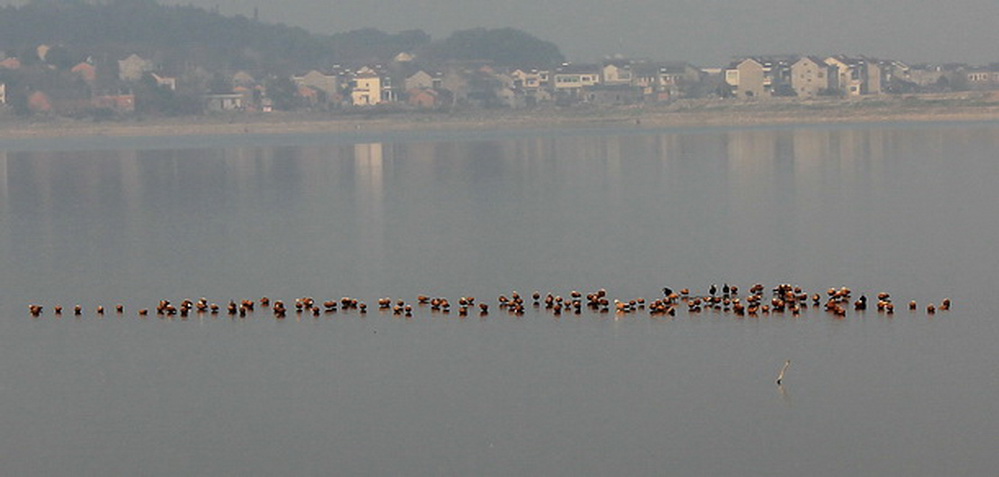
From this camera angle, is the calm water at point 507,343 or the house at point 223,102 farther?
the house at point 223,102

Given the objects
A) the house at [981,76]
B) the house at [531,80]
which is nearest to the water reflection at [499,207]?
the house at [981,76]

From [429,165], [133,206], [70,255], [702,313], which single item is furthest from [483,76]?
[702,313]

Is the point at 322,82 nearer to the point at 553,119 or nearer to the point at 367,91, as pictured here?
the point at 367,91

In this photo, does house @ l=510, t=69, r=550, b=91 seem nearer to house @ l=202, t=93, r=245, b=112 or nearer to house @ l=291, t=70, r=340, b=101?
house @ l=291, t=70, r=340, b=101

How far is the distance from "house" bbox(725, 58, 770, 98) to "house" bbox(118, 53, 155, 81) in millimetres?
65996

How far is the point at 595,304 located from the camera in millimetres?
27094

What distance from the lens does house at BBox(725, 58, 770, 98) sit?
5979 inches

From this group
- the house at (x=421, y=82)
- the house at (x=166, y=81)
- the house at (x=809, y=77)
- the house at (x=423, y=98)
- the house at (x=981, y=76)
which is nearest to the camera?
the house at (x=809, y=77)

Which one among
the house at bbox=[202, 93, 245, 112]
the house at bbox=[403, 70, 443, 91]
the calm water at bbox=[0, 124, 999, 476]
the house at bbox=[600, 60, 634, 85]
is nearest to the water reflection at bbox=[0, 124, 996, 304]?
the calm water at bbox=[0, 124, 999, 476]

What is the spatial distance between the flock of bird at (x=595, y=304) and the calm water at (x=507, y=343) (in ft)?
1.22

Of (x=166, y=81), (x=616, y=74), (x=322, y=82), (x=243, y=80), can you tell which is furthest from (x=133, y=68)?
(x=616, y=74)

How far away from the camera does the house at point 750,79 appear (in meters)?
152

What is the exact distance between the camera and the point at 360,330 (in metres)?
25.7

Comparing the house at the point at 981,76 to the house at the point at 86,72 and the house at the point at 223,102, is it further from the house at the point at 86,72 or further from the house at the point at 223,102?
the house at the point at 86,72
